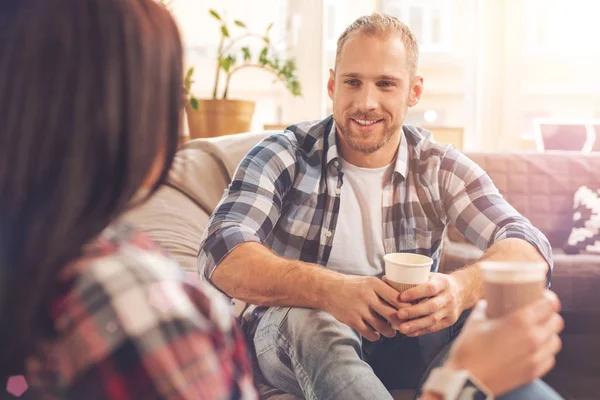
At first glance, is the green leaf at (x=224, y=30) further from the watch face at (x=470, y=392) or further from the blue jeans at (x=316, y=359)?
the watch face at (x=470, y=392)

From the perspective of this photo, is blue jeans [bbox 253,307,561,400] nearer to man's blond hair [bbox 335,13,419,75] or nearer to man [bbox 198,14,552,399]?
man [bbox 198,14,552,399]

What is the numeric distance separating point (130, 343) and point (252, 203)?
103 cm

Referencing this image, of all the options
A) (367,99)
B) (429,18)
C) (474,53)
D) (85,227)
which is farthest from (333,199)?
(429,18)

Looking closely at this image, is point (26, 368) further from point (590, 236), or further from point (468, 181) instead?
point (590, 236)

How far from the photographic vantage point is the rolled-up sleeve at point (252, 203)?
56.1 inches

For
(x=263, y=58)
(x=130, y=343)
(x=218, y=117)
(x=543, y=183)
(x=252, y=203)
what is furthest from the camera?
(x=263, y=58)

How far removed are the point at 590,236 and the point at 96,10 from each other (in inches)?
95.1

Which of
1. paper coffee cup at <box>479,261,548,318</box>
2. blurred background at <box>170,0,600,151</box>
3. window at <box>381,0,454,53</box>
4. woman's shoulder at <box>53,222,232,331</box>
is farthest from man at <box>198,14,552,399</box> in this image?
window at <box>381,0,454,53</box>

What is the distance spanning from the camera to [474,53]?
3.78 meters

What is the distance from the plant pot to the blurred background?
85cm

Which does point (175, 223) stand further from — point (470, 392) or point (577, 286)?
point (577, 286)

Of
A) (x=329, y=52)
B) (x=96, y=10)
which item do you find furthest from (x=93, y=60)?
(x=329, y=52)

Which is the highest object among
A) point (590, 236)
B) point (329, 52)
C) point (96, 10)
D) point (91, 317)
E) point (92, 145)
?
point (329, 52)

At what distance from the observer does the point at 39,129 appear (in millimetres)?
537
